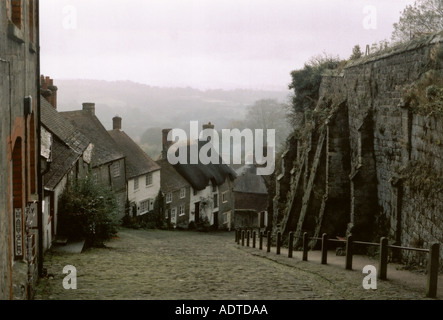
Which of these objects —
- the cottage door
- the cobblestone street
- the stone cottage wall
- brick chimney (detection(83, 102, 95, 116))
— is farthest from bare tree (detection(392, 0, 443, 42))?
the cottage door

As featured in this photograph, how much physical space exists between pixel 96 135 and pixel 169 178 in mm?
9780

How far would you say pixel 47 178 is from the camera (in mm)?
18172

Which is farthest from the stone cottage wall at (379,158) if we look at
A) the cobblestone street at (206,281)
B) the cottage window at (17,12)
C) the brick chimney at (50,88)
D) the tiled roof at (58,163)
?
the brick chimney at (50,88)

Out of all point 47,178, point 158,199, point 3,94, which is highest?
point 3,94

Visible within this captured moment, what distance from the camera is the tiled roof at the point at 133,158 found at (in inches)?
1476

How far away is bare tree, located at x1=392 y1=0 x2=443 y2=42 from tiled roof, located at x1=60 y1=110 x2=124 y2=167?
18.6 meters

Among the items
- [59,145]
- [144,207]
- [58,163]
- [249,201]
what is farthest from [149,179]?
[58,163]

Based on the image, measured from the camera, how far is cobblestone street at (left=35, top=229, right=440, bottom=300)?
9.05 meters

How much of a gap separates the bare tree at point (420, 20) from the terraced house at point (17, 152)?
548 inches

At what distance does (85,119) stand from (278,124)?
150 ft

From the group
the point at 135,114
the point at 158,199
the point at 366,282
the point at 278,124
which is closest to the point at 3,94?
the point at 366,282

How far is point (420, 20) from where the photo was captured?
67.4 ft
